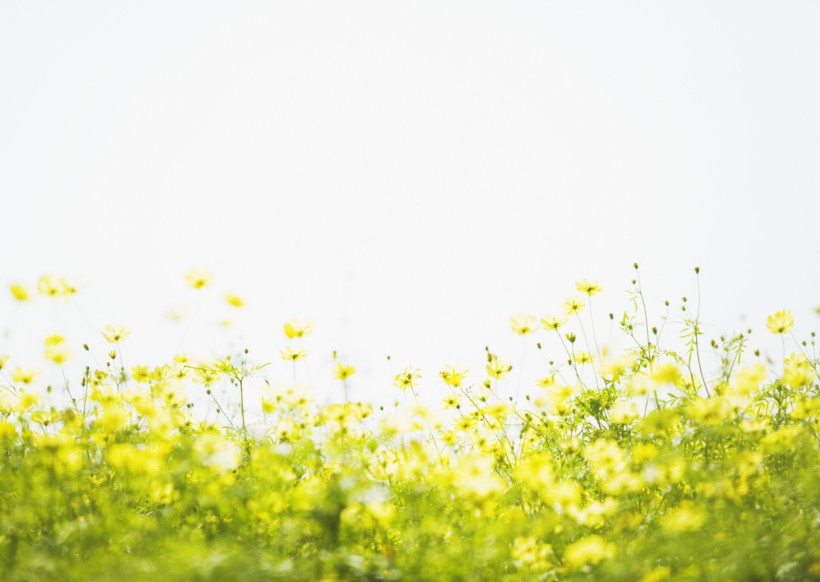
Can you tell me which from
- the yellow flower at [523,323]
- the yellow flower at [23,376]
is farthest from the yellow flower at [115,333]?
the yellow flower at [523,323]

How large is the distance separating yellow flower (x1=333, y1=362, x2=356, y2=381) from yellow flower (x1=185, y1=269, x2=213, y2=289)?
84cm

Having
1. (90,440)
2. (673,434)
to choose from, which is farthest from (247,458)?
(673,434)

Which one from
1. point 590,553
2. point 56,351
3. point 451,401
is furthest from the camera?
point 451,401

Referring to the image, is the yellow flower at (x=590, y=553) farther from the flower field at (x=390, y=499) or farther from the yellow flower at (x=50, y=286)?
the yellow flower at (x=50, y=286)

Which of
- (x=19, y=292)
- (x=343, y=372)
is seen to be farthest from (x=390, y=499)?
(x=19, y=292)

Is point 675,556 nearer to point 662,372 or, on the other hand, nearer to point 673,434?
point 662,372

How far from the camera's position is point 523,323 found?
3646mm

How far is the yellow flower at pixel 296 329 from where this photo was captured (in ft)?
9.96

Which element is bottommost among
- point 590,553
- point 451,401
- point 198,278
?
point 590,553

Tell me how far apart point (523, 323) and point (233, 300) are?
1534 millimetres

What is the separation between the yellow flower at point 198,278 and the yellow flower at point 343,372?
0.84 metres

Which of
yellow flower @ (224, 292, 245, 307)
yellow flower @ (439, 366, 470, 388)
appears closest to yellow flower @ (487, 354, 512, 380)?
yellow flower @ (439, 366, 470, 388)

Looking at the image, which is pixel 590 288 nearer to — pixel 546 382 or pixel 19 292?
pixel 546 382

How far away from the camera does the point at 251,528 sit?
192cm
